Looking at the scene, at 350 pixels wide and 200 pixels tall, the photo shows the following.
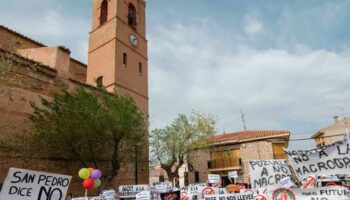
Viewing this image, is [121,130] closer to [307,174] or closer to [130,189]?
[130,189]

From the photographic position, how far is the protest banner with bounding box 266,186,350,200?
25.2ft

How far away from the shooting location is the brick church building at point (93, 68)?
54.0 ft

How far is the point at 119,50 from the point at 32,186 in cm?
2023

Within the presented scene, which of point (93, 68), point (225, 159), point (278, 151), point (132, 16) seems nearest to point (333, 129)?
point (278, 151)

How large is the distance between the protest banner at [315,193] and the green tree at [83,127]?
10.4 meters

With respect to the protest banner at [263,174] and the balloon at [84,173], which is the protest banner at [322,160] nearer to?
the protest banner at [263,174]

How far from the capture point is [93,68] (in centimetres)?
2602

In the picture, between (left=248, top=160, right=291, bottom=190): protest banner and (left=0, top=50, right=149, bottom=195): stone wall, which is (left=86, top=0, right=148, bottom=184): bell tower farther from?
(left=248, top=160, right=291, bottom=190): protest banner

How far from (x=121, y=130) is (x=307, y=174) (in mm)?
11065

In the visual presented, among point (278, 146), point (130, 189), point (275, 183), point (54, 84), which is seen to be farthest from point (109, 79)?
point (278, 146)

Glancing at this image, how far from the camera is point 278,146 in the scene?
3381 centimetres

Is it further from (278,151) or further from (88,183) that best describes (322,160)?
(278,151)

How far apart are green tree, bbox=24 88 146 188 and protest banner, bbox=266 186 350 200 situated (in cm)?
1039

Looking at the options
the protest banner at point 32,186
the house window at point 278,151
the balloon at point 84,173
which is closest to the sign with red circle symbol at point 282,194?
the protest banner at point 32,186
